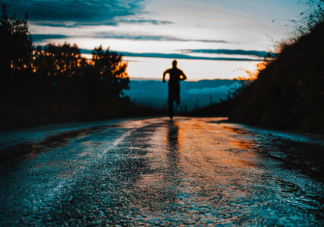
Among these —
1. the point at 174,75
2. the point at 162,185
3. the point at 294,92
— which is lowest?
the point at 162,185

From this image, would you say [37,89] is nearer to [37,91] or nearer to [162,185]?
[37,91]

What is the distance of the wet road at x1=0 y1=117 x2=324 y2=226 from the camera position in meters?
2.83

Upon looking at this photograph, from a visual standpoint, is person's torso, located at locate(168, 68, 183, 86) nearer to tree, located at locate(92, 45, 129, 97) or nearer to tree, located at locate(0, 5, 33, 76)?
tree, located at locate(0, 5, 33, 76)

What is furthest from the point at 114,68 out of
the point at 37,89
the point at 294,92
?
the point at 294,92

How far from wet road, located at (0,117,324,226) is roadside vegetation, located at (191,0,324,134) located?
12.1ft

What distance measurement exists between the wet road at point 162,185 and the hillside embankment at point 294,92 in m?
3.61

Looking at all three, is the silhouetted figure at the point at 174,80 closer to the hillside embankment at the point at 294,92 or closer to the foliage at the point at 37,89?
the hillside embankment at the point at 294,92

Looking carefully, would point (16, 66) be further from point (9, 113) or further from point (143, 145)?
point (143, 145)

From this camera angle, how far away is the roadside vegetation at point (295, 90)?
10077mm

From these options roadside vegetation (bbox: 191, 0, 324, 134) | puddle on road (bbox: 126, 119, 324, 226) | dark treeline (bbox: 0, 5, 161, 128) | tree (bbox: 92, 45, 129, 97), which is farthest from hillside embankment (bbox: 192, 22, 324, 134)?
tree (bbox: 92, 45, 129, 97)

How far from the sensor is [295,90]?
1136 centimetres

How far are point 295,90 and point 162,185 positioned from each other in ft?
28.6

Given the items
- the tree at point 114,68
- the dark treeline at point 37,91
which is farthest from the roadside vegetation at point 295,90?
the tree at point 114,68

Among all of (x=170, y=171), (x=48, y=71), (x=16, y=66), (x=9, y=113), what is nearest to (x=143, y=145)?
(x=170, y=171)
